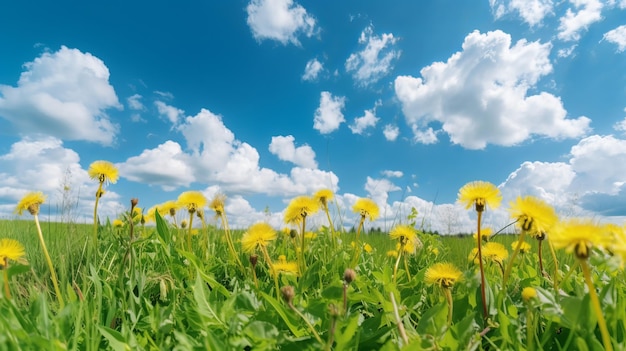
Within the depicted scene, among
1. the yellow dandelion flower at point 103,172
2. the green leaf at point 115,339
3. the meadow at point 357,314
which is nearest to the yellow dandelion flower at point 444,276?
the meadow at point 357,314

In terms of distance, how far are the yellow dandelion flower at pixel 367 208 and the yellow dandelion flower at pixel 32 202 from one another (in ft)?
6.12

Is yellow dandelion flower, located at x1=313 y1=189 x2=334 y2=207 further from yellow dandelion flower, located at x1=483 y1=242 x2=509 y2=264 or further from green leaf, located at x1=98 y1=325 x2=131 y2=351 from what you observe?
green leaf, located at x1=98 y1=325 x2=131 y2=351

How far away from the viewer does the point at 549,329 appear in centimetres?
169

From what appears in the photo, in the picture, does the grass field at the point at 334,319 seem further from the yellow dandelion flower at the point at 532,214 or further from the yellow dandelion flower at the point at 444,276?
the yellow dandelion flower at the point at 532,214

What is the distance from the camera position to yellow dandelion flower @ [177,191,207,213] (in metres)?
2.88

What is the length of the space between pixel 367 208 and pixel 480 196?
3.42 feet

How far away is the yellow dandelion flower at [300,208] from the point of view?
2.42 metres

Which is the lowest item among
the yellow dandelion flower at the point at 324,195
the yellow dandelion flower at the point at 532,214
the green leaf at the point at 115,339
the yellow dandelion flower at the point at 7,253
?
the green leaf at the point at 115,339

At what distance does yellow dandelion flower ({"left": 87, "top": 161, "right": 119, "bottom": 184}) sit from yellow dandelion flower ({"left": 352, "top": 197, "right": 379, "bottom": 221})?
158 centimetres

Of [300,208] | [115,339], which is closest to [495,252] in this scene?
[300,208]

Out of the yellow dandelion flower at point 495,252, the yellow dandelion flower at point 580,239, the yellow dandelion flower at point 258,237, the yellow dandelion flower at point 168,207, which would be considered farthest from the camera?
the yellow dandelion flower at point 168,207

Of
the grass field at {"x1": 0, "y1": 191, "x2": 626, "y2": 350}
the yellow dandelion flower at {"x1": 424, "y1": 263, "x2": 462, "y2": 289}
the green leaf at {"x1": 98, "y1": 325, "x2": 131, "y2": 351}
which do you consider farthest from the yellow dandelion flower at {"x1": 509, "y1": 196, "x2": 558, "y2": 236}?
the green leaf at {"x1": 98, "y1": 325, "x2": 131, "y2": 351}

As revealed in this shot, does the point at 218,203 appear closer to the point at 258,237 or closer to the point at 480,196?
the point at 258,237

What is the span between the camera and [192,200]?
2889mm
